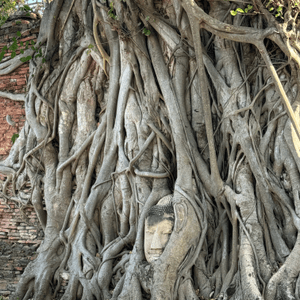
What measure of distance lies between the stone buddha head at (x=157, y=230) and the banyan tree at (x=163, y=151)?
0.01m

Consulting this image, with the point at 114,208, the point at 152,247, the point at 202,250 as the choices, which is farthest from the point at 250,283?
the point at 114,208

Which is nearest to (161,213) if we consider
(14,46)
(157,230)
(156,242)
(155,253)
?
(157,230)

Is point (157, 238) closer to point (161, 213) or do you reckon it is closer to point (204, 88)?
point (161, 213)

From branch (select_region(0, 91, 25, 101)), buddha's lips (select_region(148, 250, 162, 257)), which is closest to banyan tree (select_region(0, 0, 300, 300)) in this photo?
buddha's lips (select_region(148, 250, 162, 257))

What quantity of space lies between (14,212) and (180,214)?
10.3 feet

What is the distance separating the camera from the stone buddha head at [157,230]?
4.28 m

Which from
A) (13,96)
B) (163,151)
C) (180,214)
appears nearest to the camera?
(180,214)

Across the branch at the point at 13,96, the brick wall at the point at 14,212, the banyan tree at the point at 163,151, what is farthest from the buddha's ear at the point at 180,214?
the branch at the point at 13,96

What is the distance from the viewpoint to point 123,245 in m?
4.89

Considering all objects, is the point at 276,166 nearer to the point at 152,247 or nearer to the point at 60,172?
the point at 152,247

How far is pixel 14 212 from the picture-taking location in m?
6.36

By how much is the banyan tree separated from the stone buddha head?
0.01m

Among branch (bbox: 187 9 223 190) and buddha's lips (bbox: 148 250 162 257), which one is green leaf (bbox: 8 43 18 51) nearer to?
branch (bbox: 187 9 223 190)

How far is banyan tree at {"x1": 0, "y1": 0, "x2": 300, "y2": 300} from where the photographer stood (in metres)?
4.05
